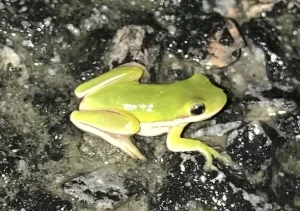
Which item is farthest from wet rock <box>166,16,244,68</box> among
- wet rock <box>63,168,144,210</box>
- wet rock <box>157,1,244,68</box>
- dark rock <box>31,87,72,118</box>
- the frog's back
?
wet rock <box>63,168,144,210</box>

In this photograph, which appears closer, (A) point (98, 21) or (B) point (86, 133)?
(B) point (86, 133)

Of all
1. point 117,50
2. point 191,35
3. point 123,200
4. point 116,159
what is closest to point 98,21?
point 117,50

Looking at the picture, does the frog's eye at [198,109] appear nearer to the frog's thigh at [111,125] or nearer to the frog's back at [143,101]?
the frog's back at [143,101]

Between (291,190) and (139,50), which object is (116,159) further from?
(291,190)

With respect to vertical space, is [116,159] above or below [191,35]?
below

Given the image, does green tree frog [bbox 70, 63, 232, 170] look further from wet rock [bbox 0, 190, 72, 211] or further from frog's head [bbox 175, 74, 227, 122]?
wet rock [bbox 0, 190, 72, 211]

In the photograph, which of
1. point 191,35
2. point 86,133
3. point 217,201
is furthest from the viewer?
point 191,35
